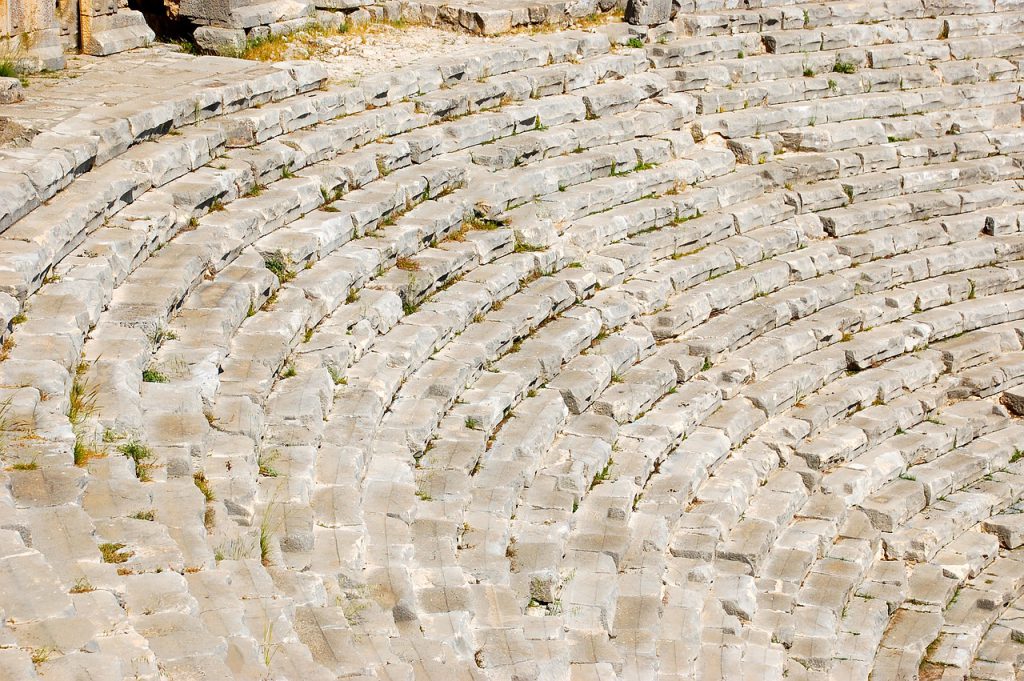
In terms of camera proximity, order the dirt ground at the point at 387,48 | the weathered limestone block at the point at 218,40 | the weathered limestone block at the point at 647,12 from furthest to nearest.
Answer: the weathered limestone block at the point at 647,12
the dirt ground at the point at 387,48
the weathered limestone block at the point at 218,40

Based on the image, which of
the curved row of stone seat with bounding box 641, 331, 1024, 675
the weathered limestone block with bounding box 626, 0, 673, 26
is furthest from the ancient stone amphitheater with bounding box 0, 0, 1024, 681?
the weathered limestone block with bounding box 626, 0, 673, 26

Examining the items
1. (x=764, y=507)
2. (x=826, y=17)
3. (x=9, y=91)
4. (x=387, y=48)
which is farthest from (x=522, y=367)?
(x=826, y=17)

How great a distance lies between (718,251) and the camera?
40.5ft

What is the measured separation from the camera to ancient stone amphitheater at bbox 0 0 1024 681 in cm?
649

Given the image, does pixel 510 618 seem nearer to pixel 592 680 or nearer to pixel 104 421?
pixel 592 680

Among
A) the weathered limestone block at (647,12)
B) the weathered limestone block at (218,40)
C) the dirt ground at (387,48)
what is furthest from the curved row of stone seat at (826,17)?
the weathered limestone block at (218,40)

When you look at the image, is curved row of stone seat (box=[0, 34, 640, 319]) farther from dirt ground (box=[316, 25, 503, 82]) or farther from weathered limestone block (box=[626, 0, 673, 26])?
weathered limestone block (box=[626, 0, 673, 26])

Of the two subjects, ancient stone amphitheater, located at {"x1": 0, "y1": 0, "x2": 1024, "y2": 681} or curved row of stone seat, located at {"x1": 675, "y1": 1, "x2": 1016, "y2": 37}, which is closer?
ancient stone amphitheater, located at {"x1": 0, "y1": 0, "x2": 1024, "y2": 681}

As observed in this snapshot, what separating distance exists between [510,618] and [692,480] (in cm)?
296

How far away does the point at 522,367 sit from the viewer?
995 centimetres

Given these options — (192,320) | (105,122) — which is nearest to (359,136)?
(105,122)

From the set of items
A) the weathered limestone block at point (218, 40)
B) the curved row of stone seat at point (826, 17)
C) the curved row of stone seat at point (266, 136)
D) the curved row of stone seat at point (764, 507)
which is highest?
the weathered limestone block at point (218, 40)

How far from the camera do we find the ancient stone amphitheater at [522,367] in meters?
6.49

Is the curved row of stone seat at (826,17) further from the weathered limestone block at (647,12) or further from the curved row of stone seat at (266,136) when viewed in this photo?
the curved row of stone seat at (266,136)
